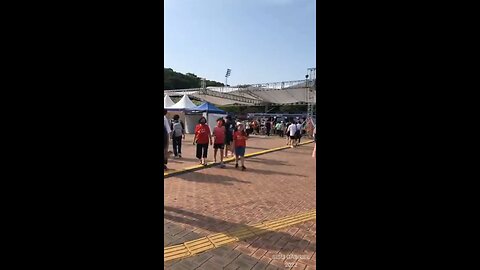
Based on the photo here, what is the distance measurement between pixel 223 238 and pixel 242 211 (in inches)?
48.1

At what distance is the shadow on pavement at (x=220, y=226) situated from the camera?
3725 millimetres

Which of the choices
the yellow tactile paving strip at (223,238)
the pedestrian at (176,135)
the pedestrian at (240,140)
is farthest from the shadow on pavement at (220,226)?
the pedestrian at (176,135)

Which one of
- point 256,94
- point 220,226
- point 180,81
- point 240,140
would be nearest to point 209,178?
point 240,140

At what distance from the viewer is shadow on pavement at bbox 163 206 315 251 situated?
3725 millimetres

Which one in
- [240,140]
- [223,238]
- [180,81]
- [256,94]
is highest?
[180,81]

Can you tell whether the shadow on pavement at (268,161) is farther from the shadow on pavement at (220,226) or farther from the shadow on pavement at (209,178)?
the shadow on pavement at (220,226)

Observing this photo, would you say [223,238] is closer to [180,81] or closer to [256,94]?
[256,94]

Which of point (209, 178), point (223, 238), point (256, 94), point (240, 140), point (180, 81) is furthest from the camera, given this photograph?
point (180, 81)

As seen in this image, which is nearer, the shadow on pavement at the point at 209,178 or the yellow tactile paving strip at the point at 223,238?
the yellow tactile paving strip at the point at 223,238

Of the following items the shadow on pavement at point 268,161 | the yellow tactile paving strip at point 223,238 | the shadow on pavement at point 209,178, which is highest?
the shadow on pavement at point 268,161

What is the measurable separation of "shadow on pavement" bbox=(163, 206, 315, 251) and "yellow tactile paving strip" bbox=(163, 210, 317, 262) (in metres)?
0.11

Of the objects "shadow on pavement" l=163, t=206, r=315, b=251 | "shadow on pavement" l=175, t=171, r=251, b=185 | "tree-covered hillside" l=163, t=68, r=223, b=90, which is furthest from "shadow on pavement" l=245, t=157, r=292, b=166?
"tree-covered hillside" l=163, t=68, r=223, b=90

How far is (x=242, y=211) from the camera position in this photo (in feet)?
16.7
